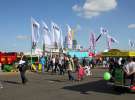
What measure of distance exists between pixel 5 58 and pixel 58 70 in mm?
9767

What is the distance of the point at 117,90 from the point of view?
1512cm

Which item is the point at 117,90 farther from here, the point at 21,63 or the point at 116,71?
the point at 21,63

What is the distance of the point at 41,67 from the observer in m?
33.6

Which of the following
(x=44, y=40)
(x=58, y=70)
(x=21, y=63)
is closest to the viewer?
(x=21, y=63)

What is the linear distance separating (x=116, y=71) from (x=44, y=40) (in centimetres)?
2215

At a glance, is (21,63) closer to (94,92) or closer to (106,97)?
(94,92)

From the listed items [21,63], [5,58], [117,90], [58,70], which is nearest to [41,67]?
[58,70]

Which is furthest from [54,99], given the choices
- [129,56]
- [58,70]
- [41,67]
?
[41,67]

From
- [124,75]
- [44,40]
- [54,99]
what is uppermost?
[44,40]

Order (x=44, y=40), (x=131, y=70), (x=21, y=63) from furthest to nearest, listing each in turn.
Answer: (x=44, y=40) < (x=21, y=63) < (x=131, y=70)

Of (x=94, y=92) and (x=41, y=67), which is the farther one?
(x=41, y=67)

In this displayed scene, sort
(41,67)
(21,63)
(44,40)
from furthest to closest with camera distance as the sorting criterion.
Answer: (44,40) → (41,67) → (21,63)

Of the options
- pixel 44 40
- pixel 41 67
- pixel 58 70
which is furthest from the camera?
pixel 44 40

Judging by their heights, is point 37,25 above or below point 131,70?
above
